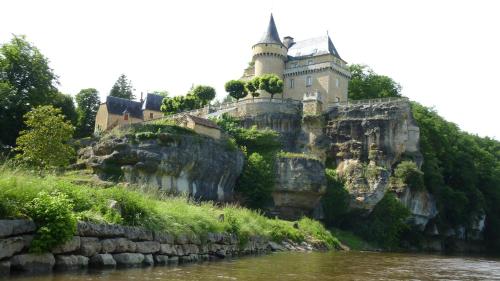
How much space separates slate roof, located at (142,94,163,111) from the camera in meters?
67.8

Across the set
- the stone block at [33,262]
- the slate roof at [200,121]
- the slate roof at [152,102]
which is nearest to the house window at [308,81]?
the slate roof at [200,121]

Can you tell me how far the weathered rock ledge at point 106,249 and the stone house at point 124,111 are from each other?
136 ft

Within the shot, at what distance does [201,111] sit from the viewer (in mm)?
54000

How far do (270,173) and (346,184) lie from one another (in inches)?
306

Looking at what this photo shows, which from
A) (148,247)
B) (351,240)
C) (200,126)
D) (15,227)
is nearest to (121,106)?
(200,126)

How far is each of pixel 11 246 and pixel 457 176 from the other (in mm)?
53343

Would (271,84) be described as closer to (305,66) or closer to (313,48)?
(305,66)

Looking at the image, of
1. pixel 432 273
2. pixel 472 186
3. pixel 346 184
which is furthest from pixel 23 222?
pixel 472 186

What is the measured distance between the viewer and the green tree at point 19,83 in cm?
4588

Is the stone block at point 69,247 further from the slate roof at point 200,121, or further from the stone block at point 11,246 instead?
the slate roof at point 200,121

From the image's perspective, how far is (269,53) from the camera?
193ft

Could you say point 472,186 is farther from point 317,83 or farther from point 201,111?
point 201,111

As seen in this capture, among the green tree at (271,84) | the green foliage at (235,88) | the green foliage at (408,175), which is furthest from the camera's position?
the green foliage at (235,88)

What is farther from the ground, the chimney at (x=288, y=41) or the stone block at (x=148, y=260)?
the chimney at (x=288, y=41)
